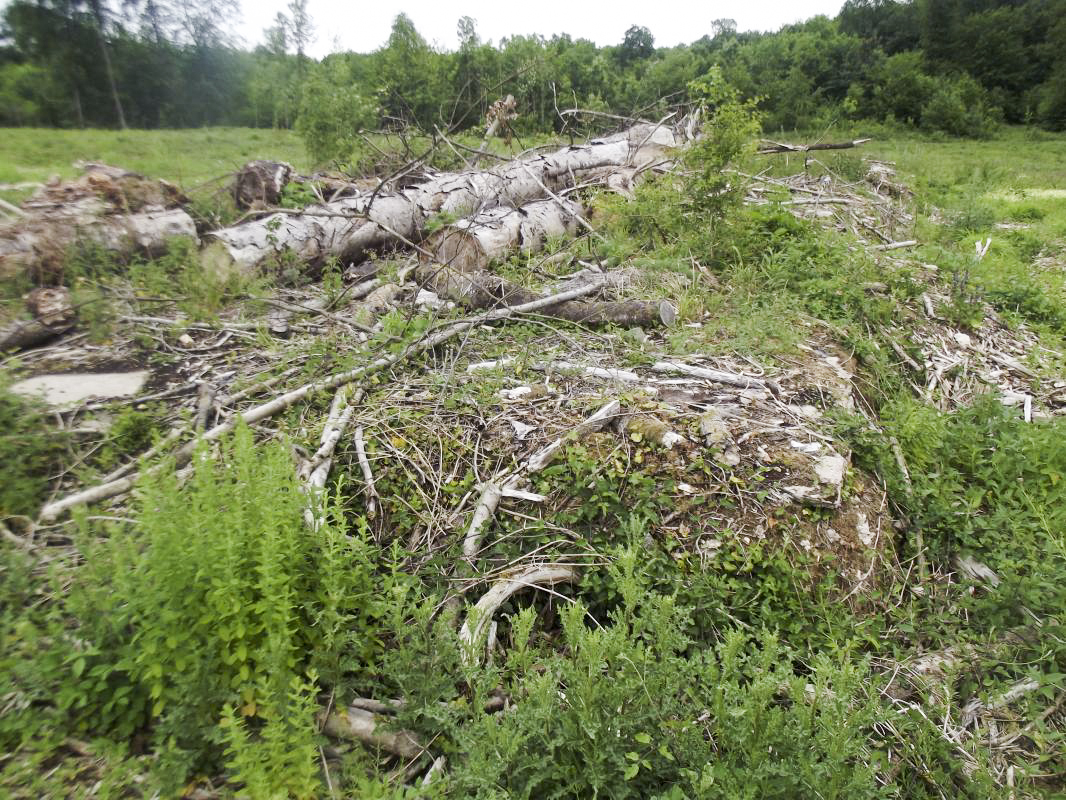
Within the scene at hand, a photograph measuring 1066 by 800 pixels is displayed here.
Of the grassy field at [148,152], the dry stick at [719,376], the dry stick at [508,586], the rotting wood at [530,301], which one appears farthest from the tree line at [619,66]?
the dry stick at [508,586]

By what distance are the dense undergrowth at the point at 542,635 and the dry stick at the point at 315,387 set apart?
176 mm

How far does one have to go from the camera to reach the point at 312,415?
348cm

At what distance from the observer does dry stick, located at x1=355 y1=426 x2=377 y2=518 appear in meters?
2.93

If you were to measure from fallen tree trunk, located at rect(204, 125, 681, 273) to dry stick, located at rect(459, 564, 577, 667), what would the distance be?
3.59 meters

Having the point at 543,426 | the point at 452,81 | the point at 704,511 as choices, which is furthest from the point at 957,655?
the point at 452,81

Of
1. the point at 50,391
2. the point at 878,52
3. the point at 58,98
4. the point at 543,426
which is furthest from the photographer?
the point at 878,52

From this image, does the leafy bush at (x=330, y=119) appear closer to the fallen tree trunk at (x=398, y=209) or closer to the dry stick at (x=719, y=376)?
the fallen tree trunk at (x=398, y=209)

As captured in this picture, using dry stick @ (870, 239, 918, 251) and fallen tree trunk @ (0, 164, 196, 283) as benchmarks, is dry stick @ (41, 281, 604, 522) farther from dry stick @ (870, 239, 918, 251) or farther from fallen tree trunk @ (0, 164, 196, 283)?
fallen tree trunk @ (0, 164, 196, 283)

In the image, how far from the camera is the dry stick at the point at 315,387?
2.81 metres

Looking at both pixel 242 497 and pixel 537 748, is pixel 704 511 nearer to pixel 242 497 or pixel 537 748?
pixel 537 748

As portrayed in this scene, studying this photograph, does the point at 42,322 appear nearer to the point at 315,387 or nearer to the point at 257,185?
the point at 315,387

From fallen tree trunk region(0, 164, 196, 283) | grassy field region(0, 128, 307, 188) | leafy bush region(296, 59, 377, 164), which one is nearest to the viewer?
fallen tree trunk region(0, 164, 196, 283)

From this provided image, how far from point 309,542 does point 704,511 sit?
1.78 meters

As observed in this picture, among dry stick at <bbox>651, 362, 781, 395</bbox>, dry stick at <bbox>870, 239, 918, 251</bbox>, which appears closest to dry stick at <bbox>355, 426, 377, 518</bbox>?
dry stick at <bbox>651, 362, 781, 395</bbox>
